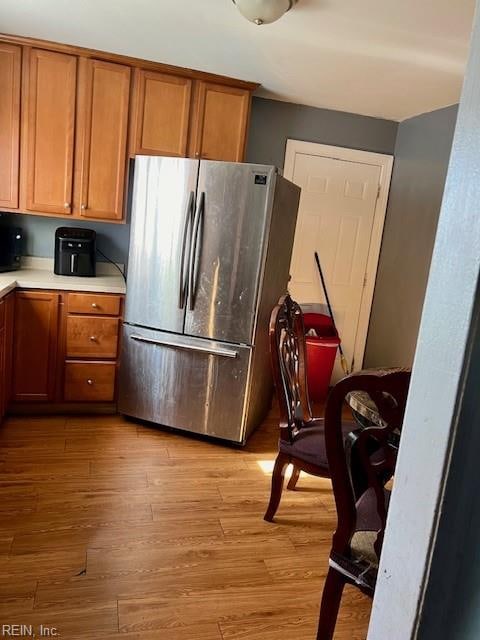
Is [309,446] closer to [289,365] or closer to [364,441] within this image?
[289,365]

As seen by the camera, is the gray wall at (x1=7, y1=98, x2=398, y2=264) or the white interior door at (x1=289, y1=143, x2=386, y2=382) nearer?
the gray wall at (x1=7, y1=98, x2=398, y2=264)

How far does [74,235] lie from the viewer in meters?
3.27

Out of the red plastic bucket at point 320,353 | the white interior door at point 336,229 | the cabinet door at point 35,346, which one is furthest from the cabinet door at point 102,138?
the red plastic bucket at point 320,353

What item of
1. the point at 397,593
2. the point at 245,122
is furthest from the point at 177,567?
the point at 245,122

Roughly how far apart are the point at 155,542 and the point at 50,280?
5.64 ft

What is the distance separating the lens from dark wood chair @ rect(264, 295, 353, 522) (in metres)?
2.01

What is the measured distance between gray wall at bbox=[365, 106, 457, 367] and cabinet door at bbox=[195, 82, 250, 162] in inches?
53.4

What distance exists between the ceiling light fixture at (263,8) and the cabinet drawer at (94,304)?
1720 millimetres

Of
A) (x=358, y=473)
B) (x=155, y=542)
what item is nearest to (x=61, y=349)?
(x=155, y=542)

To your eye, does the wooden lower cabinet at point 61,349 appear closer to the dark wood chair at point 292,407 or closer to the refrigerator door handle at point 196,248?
the refrigerator door handle at point 196,248

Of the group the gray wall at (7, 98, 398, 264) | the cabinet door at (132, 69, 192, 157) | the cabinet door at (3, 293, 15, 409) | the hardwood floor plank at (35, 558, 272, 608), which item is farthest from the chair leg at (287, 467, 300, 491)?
the cabinet door at (132, 69, 192, 157)

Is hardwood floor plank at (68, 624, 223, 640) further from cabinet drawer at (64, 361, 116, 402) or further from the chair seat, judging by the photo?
cabinet drawer at (64, 361, 116, 402)

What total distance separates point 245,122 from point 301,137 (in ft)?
2.19

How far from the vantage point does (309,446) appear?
6.75 feet
